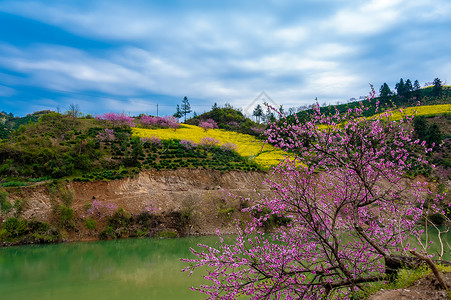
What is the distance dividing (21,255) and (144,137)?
1071 inches

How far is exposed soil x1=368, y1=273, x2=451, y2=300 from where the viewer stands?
3457 millimetres

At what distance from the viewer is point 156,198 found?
1252 inches

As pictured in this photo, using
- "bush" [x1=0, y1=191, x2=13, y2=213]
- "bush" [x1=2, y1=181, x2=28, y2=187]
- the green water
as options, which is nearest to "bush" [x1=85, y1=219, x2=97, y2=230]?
the green water

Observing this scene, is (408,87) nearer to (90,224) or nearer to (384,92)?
(384,92)

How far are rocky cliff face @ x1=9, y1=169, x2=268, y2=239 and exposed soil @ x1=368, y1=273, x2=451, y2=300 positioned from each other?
21889 mm

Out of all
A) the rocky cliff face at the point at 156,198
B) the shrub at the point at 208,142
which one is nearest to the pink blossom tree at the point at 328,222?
the rocky cliff face at the point at 156,198

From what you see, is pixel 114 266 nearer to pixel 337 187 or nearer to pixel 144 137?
pixel 337 187

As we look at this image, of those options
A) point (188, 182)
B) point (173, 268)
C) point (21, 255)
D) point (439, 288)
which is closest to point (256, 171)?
point (188, 182)

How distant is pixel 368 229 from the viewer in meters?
6.01

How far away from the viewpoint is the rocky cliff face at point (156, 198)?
26875 millimetres

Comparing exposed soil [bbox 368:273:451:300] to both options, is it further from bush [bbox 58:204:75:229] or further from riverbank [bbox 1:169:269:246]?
bush [bbox 58:204:75:229]

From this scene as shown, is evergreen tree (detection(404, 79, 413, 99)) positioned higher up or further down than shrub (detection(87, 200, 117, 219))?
higher up

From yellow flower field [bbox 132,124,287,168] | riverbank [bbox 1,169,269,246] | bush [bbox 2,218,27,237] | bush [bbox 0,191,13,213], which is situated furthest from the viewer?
yellow flower field [bbox 132,124,287,168]

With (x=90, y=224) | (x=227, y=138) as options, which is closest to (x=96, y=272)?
(x=90, y=224)
